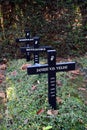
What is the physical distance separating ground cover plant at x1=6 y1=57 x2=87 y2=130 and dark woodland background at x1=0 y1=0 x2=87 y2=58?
241 centimetres

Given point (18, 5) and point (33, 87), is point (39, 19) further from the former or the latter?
point (33, 87)

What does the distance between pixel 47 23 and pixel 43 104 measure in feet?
15.0

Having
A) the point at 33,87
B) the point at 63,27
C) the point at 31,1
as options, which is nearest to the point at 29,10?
the point at 31,1

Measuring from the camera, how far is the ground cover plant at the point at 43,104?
4715mm

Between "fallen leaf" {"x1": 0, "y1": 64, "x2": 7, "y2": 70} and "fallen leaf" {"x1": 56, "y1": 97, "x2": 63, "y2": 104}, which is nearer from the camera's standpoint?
"fallen leaf" {"x1": 56, "y1": 97, "x2": 63, "y2": 104}

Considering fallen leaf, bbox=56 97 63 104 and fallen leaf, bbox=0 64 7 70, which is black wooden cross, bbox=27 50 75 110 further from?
fallen leaf, bbox=0 64 7 70

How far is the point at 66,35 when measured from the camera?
934 centimetres

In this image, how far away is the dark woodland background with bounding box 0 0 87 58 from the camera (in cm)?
915

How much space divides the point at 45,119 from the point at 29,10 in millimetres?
5118

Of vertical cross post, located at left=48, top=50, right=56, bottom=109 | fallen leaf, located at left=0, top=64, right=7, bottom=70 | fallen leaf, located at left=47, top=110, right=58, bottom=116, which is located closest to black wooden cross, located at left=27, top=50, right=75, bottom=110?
vertical cross post, located at left=48, top=50, right=56, bottom=109

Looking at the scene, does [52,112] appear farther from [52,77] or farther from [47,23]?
[47,23]

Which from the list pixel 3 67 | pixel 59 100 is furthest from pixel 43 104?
pixel 3 67

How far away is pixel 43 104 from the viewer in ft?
17.0

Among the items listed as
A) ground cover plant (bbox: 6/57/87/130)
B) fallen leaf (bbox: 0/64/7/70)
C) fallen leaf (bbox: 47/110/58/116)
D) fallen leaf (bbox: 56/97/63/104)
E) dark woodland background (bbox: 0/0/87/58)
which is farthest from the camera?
dark woodland background (bbox: 0/0/87/58)
